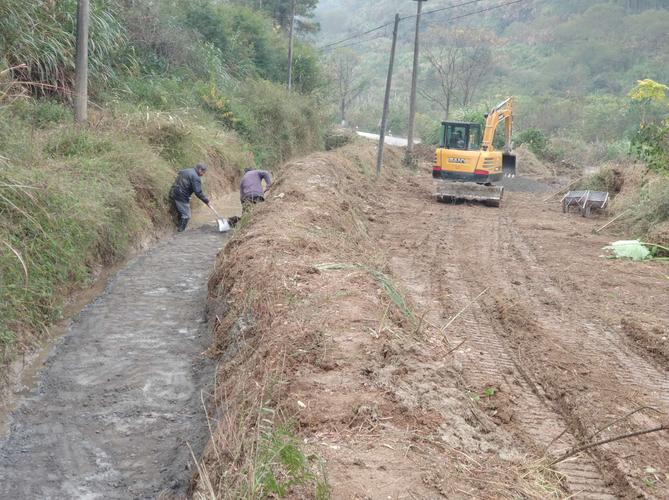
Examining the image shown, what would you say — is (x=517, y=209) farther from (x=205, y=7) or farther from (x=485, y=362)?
(x=205, y=7)

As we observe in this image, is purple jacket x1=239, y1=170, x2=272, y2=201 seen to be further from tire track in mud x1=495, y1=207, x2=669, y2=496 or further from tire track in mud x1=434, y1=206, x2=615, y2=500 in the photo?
tire track in mud x1=495, y1=207, x2=669, y2=496

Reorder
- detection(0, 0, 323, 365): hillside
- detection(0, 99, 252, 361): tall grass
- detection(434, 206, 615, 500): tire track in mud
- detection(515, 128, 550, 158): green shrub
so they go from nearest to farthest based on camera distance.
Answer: detection(434, 206, 615, 500): tire track in mud → detection(0, 99, 252, 361): tall grass → detection(0, 0, 323, 365): hillside → detection(515, 128, 550, 158): green shrub

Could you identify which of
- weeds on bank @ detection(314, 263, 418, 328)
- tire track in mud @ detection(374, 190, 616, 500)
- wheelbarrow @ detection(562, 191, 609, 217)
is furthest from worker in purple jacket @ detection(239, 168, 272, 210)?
wheelbarrow @ detection(562, 191, 609, 217)

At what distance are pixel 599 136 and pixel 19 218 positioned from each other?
4410 cm

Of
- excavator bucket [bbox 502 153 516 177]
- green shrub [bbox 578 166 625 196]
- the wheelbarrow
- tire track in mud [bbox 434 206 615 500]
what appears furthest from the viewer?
excavator bucket [bbox 502 153 516 177]

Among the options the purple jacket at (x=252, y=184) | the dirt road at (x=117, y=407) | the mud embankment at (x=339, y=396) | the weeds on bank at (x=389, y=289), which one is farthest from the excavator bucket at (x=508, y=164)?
the weeds on bank at (x=389, y=289)

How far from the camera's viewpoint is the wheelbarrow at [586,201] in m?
18.3

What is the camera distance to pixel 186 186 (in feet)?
44.8

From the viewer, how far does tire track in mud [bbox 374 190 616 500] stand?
5.37 m

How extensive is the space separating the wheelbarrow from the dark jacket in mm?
10857

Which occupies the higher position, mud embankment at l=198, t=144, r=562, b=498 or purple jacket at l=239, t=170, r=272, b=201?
purple jacket at l=239, t=170, r=272, b=201

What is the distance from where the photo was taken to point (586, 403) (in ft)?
20.0

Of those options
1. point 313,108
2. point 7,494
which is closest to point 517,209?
point 313,108

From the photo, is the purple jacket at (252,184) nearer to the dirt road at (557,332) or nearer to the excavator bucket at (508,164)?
the dirt road at (557,332)
